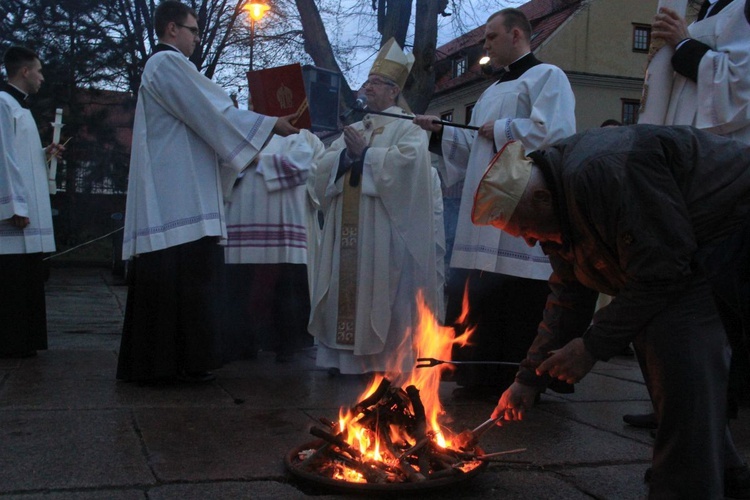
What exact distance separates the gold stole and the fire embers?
2057mm

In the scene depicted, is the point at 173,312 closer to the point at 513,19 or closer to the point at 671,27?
the point at 513,19

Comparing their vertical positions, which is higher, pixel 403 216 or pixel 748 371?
pixel 403 216

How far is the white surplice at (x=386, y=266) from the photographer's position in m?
5.25

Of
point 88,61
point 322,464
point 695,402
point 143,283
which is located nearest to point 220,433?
point 322,464

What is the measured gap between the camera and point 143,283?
4.99 meters

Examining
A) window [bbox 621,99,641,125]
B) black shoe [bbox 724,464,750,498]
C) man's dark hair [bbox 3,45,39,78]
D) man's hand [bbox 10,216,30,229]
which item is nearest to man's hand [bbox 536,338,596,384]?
black shoe [bbox 724,464,750,498]

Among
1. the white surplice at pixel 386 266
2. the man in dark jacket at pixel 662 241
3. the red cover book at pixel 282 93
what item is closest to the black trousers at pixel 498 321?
the white surplice at pixel 386 266

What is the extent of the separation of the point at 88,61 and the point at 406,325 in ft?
59.0

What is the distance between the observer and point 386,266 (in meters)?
5.31

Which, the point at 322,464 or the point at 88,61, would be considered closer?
the point at 322,464

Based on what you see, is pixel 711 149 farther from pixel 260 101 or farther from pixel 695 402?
pixel 260 101

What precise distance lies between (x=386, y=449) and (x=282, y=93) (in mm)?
2890

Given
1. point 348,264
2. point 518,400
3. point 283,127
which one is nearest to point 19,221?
point 283,127

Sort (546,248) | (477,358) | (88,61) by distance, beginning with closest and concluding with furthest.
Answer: (546,248) → (477,358) → (88,61)
